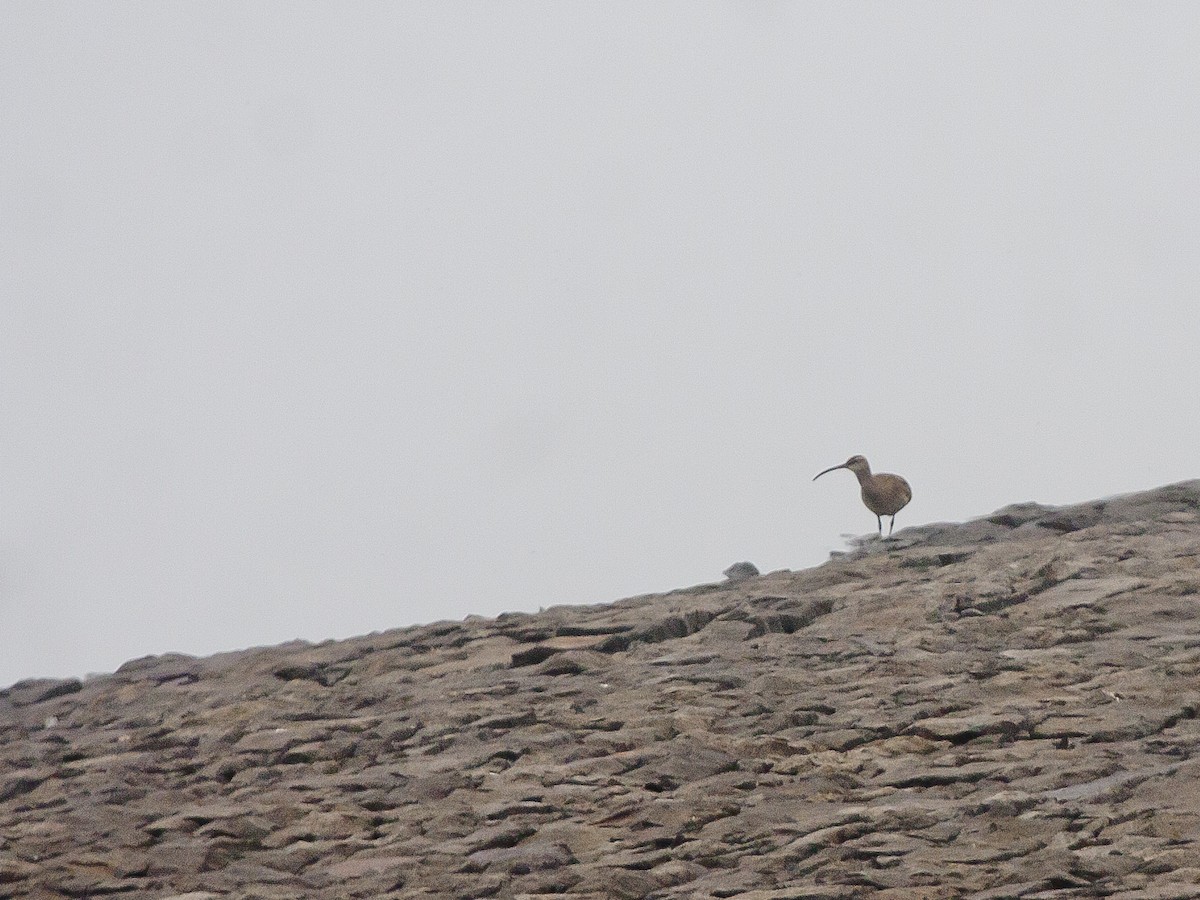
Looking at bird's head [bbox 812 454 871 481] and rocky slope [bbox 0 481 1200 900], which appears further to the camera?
bird's head [bbox 812 454 871 481]

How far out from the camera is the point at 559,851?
12695 millimetres

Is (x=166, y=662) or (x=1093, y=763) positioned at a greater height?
(x=166, y=662)

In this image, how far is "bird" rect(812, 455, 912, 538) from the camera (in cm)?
2211

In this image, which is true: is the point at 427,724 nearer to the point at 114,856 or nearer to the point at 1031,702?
the point at 114,856

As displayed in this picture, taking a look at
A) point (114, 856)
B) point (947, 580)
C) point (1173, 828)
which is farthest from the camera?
point (947, 580)

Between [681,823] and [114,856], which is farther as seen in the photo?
[114,856]

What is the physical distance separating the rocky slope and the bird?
27.6 inches

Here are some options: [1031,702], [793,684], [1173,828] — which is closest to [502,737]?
[793,684]

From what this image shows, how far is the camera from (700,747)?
14695mm

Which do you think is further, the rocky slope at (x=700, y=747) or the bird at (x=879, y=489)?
the bird at (x=879, y=489)

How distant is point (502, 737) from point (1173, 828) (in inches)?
271

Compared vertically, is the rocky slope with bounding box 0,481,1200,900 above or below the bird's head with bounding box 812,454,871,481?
below

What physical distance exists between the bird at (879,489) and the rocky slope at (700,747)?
27.6 inches

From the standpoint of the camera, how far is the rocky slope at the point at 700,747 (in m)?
11.9
